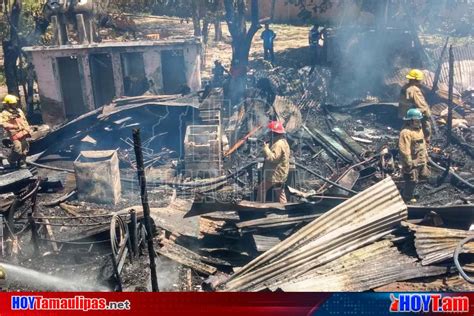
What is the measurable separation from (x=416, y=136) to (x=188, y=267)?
14.9ft

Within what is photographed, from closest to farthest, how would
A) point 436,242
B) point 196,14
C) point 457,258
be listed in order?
point 457,258, point 436,242, point 196,14

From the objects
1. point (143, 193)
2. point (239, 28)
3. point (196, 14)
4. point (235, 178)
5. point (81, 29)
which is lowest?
point (235, 178)

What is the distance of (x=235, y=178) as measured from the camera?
35.5 ft

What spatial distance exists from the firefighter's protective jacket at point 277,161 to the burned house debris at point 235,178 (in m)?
0.05

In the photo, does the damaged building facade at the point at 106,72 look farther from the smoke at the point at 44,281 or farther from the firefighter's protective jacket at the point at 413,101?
the smoke at the point at 44,281

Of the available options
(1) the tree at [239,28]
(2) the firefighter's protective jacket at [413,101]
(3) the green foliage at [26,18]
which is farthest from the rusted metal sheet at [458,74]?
(3) the green foliage at [26,18]

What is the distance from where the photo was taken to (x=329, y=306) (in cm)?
612

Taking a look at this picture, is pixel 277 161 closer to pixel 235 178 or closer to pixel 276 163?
pixel 276 163

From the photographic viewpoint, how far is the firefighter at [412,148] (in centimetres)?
873

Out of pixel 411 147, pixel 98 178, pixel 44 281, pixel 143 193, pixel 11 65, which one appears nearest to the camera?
pixel 143 193

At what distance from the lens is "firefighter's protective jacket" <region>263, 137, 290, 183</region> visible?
28.1 feet

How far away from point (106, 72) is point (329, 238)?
31.0 feet

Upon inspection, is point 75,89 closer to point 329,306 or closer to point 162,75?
point 162,75

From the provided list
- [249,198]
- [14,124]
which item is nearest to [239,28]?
[14,124]
